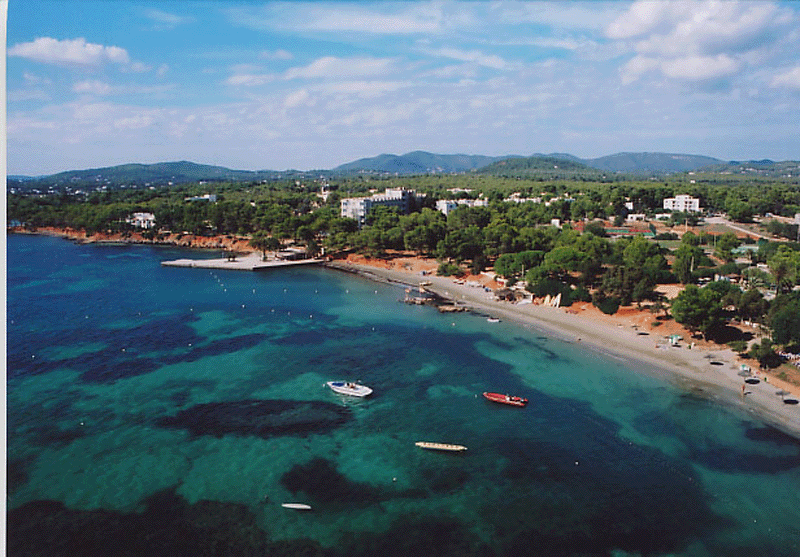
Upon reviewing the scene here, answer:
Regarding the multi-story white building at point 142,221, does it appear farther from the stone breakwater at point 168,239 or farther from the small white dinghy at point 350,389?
the small white dinghy at point 350,389

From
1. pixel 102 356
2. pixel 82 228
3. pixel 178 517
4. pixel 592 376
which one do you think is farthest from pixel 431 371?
pixel 82 228

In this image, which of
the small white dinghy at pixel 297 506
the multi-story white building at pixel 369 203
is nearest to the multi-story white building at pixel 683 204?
the multi-story white building at pixel 369 203

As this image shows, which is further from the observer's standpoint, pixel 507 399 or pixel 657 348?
pixel 657 348

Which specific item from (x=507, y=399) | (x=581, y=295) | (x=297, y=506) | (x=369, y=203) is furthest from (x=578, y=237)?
(x=297, y=506)

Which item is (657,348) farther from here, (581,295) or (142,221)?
(142,221)

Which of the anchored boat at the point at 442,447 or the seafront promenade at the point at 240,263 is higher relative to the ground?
the seafront promenade at the point at 240,263

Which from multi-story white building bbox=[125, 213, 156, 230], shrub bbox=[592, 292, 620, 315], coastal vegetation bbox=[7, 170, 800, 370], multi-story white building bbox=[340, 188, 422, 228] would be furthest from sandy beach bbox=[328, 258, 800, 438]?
multi-story white building bbox=[125, 213, 156, 230]

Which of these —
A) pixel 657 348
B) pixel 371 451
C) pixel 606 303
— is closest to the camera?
pixel 371 451
